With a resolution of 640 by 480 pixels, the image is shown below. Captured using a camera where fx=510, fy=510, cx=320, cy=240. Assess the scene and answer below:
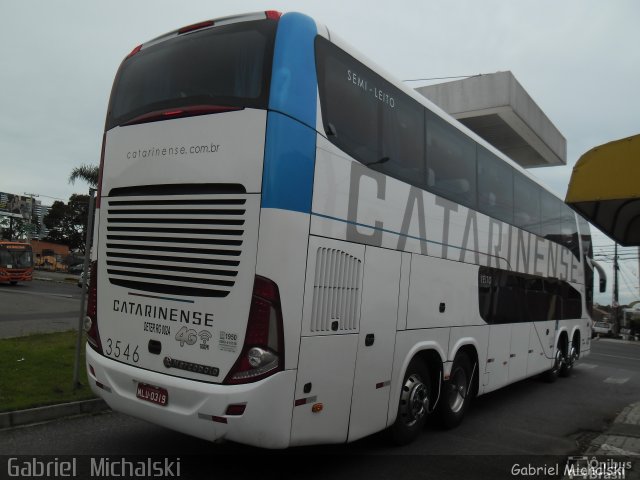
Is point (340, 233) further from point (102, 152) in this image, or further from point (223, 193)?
point (102, 152)

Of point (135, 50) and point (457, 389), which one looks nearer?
point (135, 50)

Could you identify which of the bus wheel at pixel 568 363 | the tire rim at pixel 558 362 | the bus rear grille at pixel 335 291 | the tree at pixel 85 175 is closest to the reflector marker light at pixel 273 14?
the bus rear grille at pixel 335 291

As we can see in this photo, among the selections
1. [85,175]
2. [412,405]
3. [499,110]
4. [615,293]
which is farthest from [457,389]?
[615,293]

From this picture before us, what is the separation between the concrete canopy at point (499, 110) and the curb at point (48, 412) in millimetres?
13638

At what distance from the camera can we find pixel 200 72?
4465 mm

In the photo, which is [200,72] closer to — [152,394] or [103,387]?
[152,394]

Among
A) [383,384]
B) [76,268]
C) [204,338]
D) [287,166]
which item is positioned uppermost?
[287,166]

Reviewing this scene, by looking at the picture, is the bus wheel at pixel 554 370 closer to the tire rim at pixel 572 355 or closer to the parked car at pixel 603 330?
the tire rim at pixel 572 355

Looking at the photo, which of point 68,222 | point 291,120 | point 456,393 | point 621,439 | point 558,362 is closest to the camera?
point 291,120

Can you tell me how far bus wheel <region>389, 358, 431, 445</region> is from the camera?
5.39 meters

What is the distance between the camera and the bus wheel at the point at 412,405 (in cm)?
539

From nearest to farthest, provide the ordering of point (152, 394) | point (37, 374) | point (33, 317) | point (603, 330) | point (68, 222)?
point (152, 394) → point (37, 374) → point (33, 317) → point (603, 330) → point (68, 222)

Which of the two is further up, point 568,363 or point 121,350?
point 121,350

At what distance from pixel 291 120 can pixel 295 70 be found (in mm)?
426
